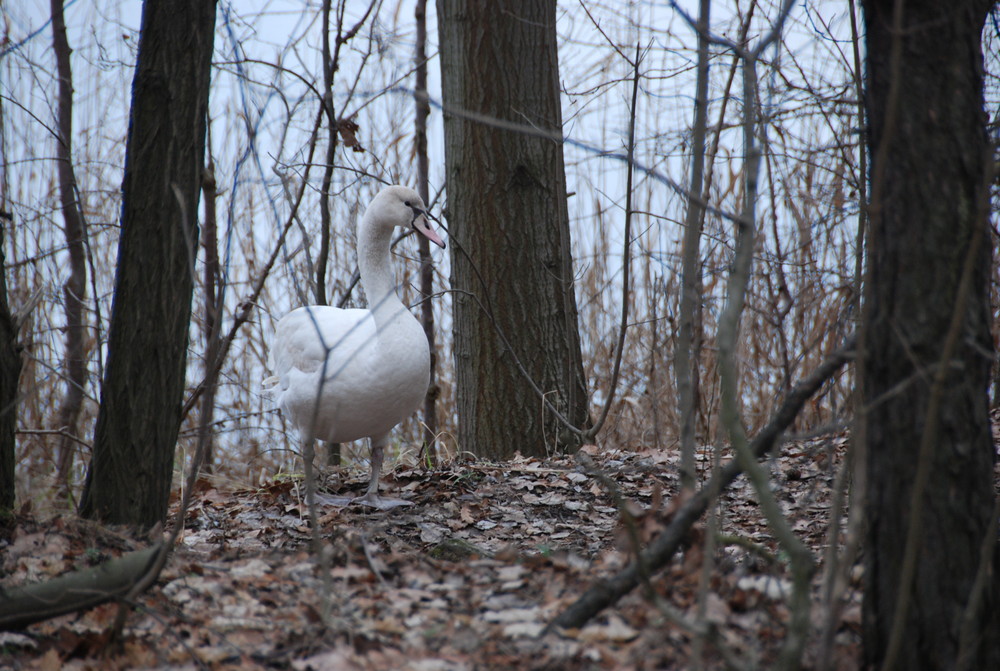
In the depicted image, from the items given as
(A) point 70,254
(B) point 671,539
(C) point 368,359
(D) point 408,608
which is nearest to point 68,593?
(D) point 408,608

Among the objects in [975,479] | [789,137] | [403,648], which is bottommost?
[403,648]

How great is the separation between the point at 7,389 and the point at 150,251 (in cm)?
76

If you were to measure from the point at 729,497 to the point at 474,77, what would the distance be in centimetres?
311

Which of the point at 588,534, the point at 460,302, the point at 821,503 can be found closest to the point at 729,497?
the point at 821,503

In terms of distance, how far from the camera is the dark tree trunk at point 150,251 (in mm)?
3332

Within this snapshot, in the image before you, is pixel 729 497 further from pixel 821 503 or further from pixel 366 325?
pixel 366 325

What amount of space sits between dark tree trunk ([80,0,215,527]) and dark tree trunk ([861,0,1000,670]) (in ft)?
7.98

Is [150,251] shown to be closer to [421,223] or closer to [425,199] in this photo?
[421,223]

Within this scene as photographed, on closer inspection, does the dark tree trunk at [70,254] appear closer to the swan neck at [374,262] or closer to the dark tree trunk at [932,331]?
the swan neck at [374,262]

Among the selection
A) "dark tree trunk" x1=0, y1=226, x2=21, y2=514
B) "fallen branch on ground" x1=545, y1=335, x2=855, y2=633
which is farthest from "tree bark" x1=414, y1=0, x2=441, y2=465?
"fallen branch on ground" x1=545, y1=335, x2=855, y2=633

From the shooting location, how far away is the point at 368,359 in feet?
15.8

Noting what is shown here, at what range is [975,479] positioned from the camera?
2.11 metres

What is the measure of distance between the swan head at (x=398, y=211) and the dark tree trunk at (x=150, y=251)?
201cm

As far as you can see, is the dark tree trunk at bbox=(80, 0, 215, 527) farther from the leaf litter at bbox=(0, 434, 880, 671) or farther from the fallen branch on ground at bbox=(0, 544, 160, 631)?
the fallen branch on ground at bbox=(0, 544, 160, 631)
